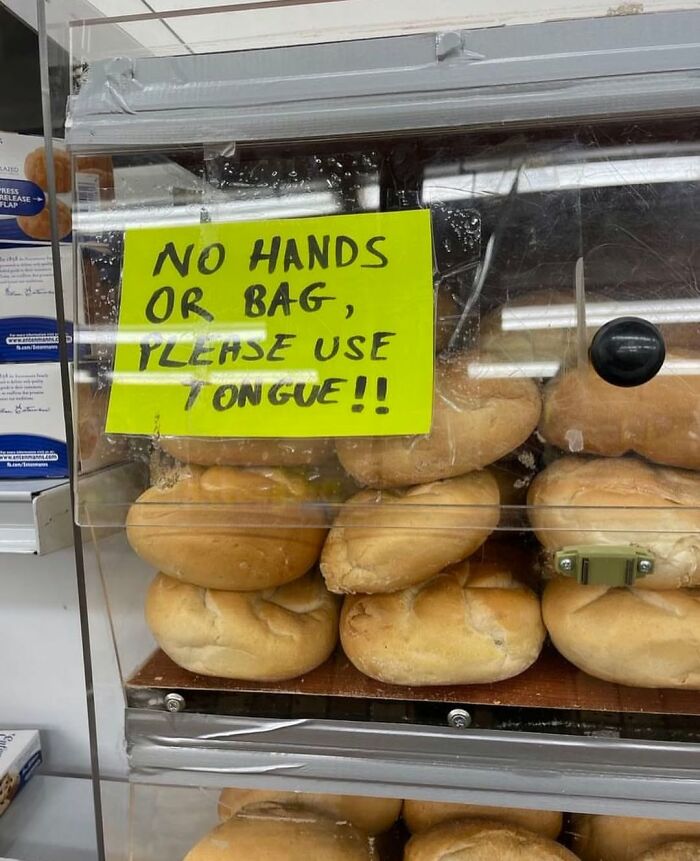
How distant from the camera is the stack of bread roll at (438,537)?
25.7 inches

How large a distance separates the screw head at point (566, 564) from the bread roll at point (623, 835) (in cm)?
32

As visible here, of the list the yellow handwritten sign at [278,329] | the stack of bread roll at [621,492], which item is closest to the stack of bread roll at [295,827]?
the stack of bread roll at [621,492]

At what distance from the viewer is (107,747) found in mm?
1154

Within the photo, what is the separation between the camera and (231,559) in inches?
27.3

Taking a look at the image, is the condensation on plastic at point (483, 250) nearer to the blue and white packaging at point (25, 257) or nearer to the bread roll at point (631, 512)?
the bread roll at point (631, 512)

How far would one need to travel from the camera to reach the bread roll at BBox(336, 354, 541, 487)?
0.65 metres

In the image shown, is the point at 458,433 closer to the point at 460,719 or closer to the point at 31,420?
the point at 460,719

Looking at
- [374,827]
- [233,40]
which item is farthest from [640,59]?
[374,827]

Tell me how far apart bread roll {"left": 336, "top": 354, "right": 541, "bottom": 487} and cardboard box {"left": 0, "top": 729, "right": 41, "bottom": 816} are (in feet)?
3.20

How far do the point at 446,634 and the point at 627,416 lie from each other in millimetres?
277

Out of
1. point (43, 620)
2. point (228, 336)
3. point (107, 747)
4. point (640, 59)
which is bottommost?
point (107, 747)

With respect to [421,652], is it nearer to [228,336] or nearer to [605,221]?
[228,336]

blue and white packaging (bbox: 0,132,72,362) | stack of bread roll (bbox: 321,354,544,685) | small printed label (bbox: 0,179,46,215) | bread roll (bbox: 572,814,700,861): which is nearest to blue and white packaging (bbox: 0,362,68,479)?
blue and white packaging (bbox: 0,132,72,362)

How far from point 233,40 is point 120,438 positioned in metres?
0.45
